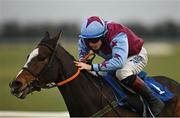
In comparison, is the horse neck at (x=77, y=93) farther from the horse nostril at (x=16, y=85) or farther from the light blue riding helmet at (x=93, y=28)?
the horse nostril at (x=16, y=85)

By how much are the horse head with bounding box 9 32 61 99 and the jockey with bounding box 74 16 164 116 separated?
318 millimetres

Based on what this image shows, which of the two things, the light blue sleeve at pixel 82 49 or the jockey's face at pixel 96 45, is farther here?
the light blue sleeve at pixel 82 49

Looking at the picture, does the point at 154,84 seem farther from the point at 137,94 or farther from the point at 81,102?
the point at 81,102

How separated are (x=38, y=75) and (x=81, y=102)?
53 centimetres

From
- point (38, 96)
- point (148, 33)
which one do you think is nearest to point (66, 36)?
point (148, 33)

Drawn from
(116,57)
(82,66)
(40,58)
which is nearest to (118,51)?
(116,57)

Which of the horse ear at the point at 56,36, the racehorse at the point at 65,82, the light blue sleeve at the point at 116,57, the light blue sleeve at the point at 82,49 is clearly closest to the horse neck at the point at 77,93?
the racehorse at the point at 65,82

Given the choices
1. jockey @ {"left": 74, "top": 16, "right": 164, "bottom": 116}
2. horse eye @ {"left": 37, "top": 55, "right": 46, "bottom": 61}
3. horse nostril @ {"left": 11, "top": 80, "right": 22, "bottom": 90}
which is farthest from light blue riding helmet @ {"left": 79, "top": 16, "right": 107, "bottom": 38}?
horse nostril @ {"left": 11, "top": 80, "right": 22, "bottom": 90}

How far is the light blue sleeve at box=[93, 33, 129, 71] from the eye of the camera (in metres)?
6.08

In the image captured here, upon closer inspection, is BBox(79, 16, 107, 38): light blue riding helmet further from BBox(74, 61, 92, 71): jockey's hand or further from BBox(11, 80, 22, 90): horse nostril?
BBox(11, 80, 22, 90): horse nostril

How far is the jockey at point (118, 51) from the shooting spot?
6.11 metres

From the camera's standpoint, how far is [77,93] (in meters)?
6.14

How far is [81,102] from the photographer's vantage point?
6.15 meters

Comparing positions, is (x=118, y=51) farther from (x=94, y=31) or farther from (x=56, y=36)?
(x=56, y=36)
